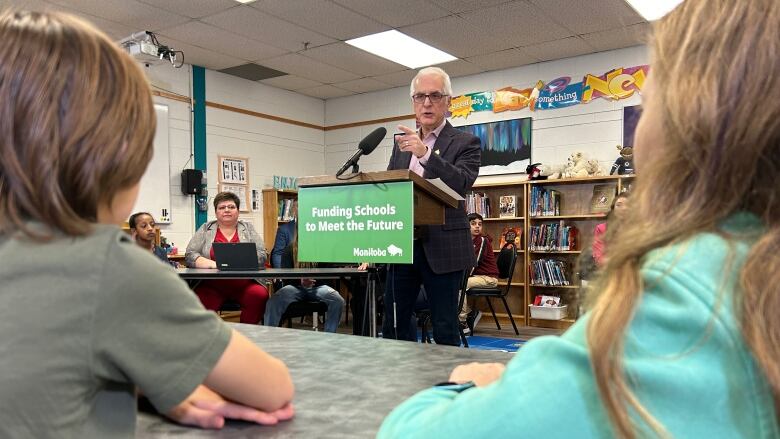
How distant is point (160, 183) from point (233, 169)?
3.27 ft

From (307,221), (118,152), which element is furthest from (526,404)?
(307,221)

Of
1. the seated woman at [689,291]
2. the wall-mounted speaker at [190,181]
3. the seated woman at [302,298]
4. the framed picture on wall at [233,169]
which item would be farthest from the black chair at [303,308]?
the seated woman at [689,291]

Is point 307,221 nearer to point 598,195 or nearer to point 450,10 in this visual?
point 450,10

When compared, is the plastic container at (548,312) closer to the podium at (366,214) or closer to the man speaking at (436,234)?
the man speaking at (436,234)

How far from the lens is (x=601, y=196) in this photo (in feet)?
19.7

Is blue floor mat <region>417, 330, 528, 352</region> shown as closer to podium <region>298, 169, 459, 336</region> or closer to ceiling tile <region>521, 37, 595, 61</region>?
ceiling tile <region>521, 37, 595, 61</region>

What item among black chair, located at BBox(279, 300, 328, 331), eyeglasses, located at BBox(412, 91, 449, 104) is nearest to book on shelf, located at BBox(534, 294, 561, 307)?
black chair, located at BBox(279, 300, 328, 331)

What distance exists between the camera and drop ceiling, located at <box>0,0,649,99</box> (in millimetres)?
4879

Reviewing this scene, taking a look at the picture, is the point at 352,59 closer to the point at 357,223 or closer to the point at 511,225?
the point at 511,225

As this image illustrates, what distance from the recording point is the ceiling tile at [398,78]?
689 centimetres

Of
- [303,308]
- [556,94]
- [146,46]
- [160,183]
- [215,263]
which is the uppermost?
[146,46]

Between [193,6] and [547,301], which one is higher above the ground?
[193,6]

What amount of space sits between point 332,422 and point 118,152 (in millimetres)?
380

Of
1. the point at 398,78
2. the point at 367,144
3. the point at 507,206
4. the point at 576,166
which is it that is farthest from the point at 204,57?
the point at 367,144
